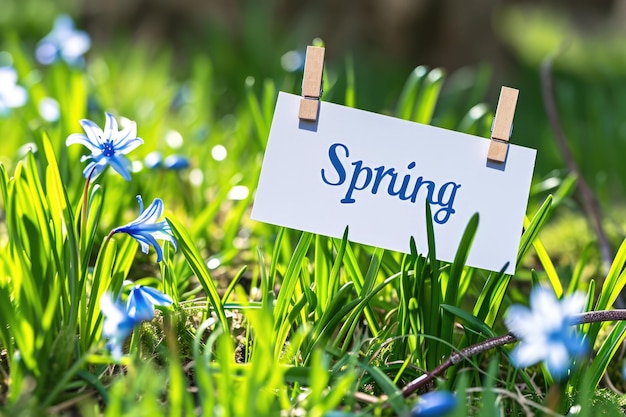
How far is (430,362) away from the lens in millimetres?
1170

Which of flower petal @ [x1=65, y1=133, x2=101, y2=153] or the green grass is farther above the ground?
flower petal @ [x1=65, y1=133, x2=101, y2=153]

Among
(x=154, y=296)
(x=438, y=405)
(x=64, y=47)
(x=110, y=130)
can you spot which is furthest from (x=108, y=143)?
(x=64, y=47)

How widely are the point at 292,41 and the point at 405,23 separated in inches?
27.0

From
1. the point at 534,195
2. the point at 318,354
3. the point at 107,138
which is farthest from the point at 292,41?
the point at 318,354

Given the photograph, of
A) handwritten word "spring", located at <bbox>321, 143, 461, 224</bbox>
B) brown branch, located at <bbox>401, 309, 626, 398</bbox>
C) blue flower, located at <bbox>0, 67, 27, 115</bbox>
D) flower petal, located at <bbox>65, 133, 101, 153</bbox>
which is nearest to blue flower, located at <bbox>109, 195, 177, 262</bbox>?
flower petal, located at <bbox>65, 133, 101, 153</bbox>

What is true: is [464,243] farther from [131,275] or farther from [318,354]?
[131,275]

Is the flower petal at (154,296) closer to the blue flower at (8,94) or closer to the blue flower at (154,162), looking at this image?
the blue flower at (154,162)

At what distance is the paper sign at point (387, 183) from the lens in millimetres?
1164

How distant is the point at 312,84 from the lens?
119 cm

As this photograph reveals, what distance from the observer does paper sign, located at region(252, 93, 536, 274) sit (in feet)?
3.82

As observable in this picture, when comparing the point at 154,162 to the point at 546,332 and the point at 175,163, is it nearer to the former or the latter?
the point at 175,163

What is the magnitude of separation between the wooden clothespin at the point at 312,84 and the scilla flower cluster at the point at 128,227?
279mm

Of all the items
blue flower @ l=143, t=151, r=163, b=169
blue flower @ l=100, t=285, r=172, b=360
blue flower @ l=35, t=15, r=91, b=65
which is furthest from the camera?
blue flower @ l=35, t=15, r=91, b=65

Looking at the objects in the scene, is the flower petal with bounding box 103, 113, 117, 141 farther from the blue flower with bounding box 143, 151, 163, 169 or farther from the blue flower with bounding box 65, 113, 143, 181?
the blue flower with bounding box 143, 151, 163, 169
